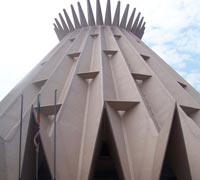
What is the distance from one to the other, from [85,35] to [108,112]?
13.7m

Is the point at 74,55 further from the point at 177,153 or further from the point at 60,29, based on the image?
the point at 177,153

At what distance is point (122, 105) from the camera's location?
61.9ft

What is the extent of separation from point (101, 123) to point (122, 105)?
197 cm

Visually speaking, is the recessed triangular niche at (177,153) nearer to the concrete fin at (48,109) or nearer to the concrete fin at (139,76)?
the concrete fin at (139,76)

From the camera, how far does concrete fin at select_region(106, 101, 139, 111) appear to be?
732 inches

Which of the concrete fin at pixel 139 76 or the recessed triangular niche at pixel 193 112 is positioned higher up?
the concrete fin at pixel 139 76

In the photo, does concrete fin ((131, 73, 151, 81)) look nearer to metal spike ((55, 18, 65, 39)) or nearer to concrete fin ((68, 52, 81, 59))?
concrete fin ((68, 52, 81, 59))

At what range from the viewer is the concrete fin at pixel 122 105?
18594 mm

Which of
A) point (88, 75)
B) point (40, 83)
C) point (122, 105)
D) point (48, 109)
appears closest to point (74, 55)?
point (40, 83)

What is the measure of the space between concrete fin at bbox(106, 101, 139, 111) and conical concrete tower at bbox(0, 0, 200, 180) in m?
0.06

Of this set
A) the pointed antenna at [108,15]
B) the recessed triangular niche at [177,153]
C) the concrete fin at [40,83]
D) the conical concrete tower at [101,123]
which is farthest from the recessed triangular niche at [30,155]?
the pointed antenna at [108,15]

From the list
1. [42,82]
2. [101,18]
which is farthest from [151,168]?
[101,18]

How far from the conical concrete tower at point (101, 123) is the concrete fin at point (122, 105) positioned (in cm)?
6

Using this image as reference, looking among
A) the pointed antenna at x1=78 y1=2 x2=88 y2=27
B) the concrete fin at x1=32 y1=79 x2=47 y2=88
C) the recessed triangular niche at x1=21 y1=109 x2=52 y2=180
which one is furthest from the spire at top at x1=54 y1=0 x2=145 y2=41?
the recessed triangular niche at x1=21 y1=109 x2=52 y2=180
